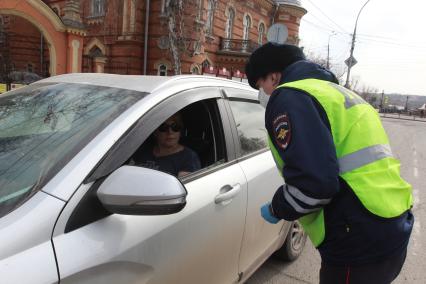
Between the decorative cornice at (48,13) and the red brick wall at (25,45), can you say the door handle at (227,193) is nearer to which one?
the decorative cornice at (48,13)

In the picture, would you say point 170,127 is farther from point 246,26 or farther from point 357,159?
point 246,26

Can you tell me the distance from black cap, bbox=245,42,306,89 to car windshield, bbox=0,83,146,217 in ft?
1.90

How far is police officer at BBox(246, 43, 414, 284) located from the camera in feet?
4.76

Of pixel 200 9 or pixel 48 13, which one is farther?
pixel 200 9

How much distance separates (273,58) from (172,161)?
103cm

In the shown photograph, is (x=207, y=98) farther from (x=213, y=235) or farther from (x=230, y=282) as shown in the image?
(x=230, y=282)

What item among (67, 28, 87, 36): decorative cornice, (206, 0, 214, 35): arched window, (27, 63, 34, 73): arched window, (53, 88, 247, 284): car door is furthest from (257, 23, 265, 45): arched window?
(53, 88, 247, 284): car door

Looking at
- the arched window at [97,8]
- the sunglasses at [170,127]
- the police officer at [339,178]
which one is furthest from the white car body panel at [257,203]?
the arched window at [97,8]

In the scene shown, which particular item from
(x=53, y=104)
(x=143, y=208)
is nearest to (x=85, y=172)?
(x=143, y=208)

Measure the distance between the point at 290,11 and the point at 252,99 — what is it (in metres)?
27.5

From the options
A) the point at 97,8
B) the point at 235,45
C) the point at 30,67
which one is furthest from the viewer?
the point at 30,67

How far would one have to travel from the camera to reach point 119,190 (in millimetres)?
1295

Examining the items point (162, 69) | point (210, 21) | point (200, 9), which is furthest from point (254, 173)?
point (210, 21)

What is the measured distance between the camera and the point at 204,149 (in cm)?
264
